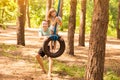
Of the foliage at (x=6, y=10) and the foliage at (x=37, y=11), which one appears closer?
the foliage at (x=6, y=10)

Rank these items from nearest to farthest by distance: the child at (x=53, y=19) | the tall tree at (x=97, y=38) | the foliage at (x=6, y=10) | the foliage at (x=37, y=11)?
the tall tree at (x=97, y=38) < the child at (x=53, y=19) < the foliage at (x=6, y=10) < the foliage at (x=37, y=11)

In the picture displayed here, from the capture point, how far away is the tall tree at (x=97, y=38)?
828 centimetres

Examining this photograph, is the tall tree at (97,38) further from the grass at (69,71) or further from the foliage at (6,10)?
the foliage at (6,10)

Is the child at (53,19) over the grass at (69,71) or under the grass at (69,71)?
over

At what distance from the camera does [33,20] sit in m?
52.3

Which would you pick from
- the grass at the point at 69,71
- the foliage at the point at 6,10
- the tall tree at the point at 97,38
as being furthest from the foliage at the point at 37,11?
the tall tree at the point at 97,38

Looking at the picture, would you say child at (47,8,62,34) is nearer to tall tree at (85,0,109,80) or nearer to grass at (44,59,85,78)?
tall tree at (85,0,109,80)

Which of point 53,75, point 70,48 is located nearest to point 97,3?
point 53,75

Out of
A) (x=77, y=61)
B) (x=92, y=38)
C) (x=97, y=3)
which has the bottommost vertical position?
(x=77, y=61)

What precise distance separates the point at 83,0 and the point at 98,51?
12089mm

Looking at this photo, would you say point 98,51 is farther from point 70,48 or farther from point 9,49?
point 9,49

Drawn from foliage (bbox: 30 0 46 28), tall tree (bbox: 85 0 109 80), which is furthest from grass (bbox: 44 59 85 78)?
foliage (bbox: 30 0 46 28)

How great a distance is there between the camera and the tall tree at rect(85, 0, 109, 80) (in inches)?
326

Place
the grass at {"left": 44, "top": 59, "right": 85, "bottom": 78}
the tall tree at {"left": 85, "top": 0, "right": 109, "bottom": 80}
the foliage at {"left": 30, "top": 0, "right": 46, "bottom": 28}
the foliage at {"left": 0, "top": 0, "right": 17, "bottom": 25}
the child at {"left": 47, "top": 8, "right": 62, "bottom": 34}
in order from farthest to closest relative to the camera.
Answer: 1. the foliage at {"left": 30, "top": 0, "right": 46, "bottom": 28}
2. the foliage at {"left": 0, "top": 0, "right": 17, "bottom": 25}
3. the grass at {"left": 44, "top": 59, "right": 85, "bottom": 78}
4. the child at {"left": 47, "top": 8, "right": 62, "bottom": 34}
5. the tall tree at {"left": 85, "top": 0, "right": 109, "bottom": 80}
